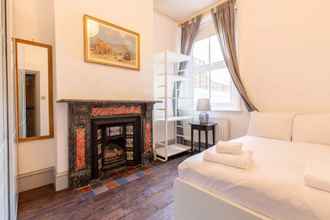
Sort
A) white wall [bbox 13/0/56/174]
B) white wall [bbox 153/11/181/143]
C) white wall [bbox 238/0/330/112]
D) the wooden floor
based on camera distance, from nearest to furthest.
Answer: the wooden floor, white wall [bbox 13/0/56/174], white wall [bbox 238/0/330/112], white wall [bbox 153/11/181/143]

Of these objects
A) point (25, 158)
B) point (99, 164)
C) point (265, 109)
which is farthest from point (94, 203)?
point (265, 109)

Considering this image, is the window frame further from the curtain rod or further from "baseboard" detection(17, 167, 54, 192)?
"baseboard" detection(17, 167, 54, 192)

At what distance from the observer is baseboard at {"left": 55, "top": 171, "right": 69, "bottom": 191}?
2.03 meters

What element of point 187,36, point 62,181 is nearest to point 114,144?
point 62,181

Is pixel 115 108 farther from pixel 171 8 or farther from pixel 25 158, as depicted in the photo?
pixel 171 8

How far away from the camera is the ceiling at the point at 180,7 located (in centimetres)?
323

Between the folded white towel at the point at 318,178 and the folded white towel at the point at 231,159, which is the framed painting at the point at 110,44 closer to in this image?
the folded white towel at the point at 231,159

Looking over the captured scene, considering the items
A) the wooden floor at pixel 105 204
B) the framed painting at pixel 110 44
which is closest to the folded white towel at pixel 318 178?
the wooden floor at pixel 105 204

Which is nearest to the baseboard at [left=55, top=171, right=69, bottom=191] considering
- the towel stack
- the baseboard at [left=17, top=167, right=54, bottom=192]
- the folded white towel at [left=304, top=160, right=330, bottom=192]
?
the baseboard at [left=17, top=167, right=54, bottom=192]

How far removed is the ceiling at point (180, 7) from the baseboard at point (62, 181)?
3.27m

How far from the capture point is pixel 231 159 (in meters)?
1.21

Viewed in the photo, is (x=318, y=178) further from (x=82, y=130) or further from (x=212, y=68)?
(x=212, y=68)

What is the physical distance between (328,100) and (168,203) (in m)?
2.41

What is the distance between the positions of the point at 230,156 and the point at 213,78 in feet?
8.37
